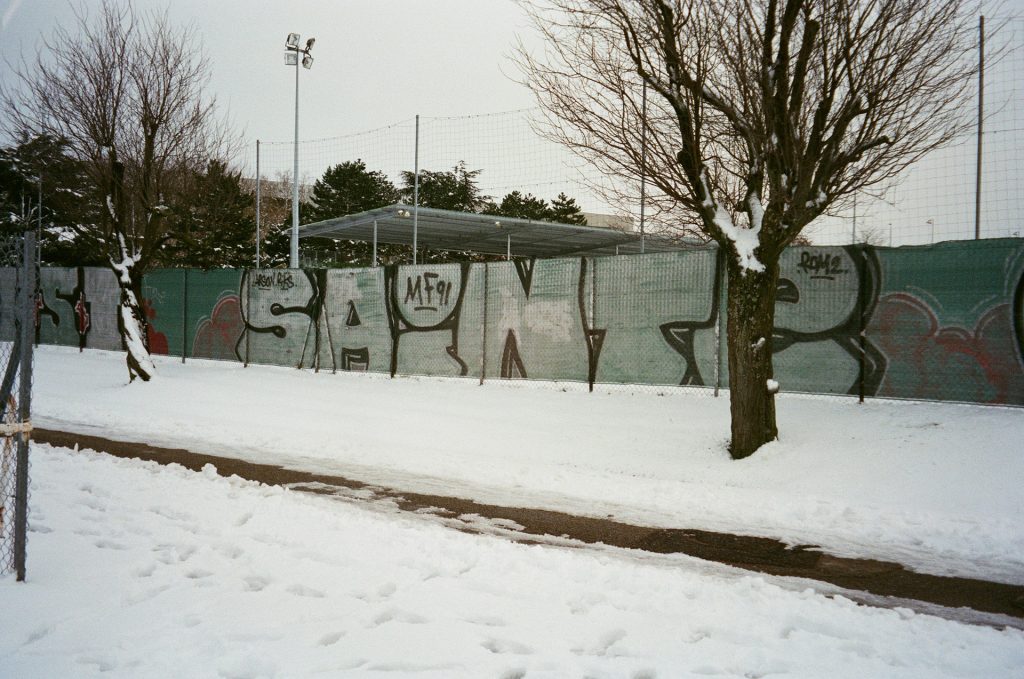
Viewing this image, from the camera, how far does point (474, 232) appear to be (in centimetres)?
2430

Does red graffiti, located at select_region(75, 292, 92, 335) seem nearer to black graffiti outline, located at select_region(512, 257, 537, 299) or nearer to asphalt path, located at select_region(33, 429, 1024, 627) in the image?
black graffiti outline, located at select_region(512, 257, 537, 299)

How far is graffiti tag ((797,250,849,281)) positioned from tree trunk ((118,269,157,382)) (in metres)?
12.0

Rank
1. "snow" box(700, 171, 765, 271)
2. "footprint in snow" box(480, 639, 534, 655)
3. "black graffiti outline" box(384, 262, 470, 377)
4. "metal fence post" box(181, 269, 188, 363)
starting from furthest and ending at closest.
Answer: "metal fence post" box(181, 269, 188, 363)
"black graffiti outline" box(384, 262, 470, 377)
"snow" box(700, 171, 765, 271)
"footprint in snow" box(480, 639, 534, 655)

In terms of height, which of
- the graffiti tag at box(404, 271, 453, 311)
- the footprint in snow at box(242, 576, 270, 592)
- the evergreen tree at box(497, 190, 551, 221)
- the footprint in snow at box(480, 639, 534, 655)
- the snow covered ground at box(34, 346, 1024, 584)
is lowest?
the footprint in snow at box(480, 639, 534, 655)

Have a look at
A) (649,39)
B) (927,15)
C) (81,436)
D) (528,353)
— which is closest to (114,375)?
(81,436)

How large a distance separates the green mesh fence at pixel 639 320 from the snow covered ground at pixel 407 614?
229 centimetres

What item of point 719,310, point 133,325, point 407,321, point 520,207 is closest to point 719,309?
point 719,310

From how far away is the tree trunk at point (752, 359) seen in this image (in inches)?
295

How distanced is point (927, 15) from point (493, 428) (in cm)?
690

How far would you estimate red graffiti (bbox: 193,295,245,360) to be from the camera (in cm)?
1678

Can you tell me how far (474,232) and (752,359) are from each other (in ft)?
58.3

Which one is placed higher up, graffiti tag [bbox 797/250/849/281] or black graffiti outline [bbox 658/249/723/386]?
graffiti tag [bbox 797/250/849/281]

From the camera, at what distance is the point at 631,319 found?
1079 centimetres

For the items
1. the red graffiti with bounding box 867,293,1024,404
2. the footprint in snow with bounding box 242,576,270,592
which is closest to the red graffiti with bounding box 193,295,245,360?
the footprint in snow with bounding box 242,576,270,592
